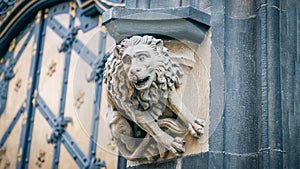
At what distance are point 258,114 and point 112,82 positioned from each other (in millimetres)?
565

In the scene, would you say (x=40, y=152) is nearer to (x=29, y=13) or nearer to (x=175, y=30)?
(x=29, y=13)

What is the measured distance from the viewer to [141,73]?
329 cm

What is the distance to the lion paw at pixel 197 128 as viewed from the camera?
11.0 ft

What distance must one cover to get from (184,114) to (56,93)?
57.4 inches

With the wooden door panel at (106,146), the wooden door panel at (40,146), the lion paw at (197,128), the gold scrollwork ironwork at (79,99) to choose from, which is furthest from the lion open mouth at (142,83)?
the wooden door panel at (40,146)

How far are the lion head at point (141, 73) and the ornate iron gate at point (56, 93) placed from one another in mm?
864

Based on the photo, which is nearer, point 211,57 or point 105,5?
point 211,57

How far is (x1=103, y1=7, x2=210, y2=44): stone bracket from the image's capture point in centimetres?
346

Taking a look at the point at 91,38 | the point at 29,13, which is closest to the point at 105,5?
the point at 91,38

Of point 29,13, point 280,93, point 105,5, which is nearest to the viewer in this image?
point 280,93

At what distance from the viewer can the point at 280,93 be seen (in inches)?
131

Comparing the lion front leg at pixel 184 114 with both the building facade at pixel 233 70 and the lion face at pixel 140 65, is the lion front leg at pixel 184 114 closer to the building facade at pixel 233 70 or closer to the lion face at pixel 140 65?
the building facade at pixel 233 70

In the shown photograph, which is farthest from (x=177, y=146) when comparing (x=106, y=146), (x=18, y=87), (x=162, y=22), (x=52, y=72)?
(x=18, y=87)

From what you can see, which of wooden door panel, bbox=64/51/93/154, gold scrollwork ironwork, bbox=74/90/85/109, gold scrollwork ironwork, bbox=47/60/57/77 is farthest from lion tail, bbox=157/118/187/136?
gold scrollwork ironwork, bbox=47/60/57/77
